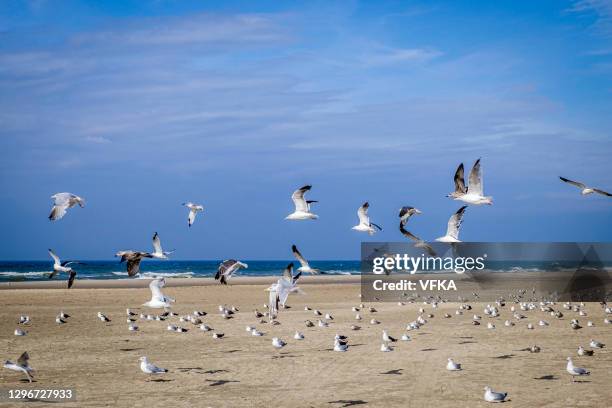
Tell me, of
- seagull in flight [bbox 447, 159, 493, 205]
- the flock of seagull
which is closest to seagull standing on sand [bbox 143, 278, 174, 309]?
the flock of seagull

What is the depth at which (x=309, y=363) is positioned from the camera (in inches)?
677

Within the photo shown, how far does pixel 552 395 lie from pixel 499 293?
30.3 m

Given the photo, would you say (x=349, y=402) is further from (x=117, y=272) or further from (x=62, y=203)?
(x=117, y=272)

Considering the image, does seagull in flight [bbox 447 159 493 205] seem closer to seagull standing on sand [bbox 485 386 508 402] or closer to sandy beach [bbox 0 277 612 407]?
sandy beach [bbox 0 277 612 407]

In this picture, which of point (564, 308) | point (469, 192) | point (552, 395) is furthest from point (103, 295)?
point (552, 395)

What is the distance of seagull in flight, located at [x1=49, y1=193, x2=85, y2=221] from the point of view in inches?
730

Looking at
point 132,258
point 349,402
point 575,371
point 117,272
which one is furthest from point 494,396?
point 117,272

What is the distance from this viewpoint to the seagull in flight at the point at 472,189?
64.7 feet

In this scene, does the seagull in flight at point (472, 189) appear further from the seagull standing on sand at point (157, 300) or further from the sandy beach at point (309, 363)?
the seagull standing on sand at point (157, 300)

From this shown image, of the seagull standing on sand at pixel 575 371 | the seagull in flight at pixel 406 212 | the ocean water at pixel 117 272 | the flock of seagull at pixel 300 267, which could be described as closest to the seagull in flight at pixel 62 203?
the flock of seagull at pixel 300 267

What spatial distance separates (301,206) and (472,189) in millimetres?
4871

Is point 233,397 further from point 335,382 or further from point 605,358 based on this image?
point 605,358

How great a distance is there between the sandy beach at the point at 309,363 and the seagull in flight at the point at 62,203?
11.5ft

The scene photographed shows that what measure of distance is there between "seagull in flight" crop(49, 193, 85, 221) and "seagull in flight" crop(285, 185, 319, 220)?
5801 mm
